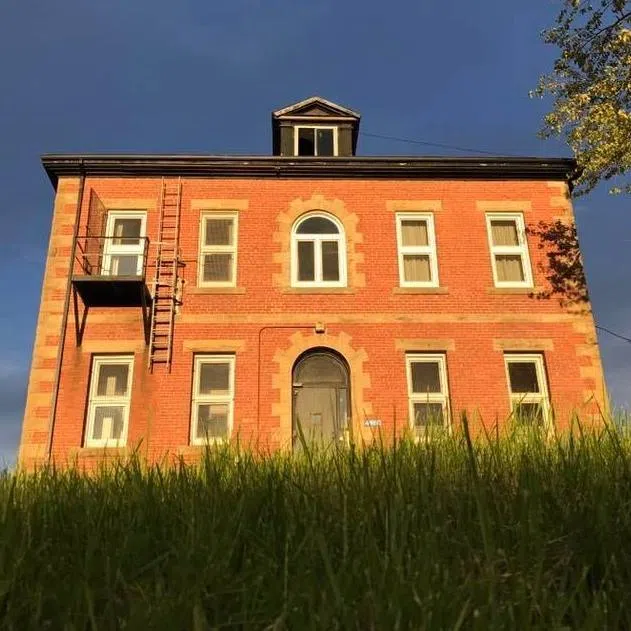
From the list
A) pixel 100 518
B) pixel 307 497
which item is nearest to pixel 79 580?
pixel 100 518

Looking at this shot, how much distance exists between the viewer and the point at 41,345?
14148 mm

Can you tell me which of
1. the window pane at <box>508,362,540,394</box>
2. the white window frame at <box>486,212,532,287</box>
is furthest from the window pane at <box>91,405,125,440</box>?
the white window frame at <box>486,212,532,287</box>

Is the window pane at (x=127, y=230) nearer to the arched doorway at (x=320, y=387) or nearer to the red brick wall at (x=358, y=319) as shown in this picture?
the red brick wall at (x=358, y=319)

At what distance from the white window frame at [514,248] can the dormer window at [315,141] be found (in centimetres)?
503

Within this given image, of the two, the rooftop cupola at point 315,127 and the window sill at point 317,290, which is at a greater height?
the rooftop cupola at point 315,127

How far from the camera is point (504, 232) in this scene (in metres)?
16.0

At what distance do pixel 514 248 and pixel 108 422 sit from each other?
10975 millimetres

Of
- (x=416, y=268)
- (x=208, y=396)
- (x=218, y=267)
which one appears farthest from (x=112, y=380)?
(x=416, y=268)

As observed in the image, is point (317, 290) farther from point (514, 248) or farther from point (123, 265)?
point (514, 248)

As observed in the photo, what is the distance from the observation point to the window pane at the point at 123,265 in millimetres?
15250

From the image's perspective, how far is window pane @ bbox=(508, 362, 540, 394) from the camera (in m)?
14.4

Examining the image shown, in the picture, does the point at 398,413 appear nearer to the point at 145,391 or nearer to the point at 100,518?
the point at 145,391

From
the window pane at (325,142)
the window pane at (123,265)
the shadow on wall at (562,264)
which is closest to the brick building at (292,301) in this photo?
the window pane at (123,265)

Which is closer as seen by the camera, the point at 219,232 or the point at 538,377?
the point at 538,377
